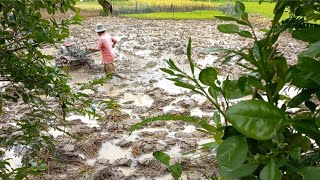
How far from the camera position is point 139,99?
603 cm

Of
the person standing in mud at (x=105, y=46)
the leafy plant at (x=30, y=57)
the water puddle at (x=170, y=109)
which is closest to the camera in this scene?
the leafy plant at (x=30, y=57)

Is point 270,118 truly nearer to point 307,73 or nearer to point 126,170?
point 307,73

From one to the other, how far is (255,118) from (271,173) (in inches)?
3.0

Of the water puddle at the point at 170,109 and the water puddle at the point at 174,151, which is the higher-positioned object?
the water puddle at the point at 174,151

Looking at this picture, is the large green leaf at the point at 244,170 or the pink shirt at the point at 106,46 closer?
the large green leaf at the point at 244,170

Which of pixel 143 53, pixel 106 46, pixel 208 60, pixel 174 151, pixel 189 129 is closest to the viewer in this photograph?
pixel 174 151

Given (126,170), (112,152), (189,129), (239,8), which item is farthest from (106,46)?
(239,8)

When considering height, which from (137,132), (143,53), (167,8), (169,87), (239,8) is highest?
(239,8)

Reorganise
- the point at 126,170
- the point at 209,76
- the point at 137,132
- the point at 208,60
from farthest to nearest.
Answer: the point at 208,60 → the point at 137,132 → the point at 126,170 → the point at 209,76

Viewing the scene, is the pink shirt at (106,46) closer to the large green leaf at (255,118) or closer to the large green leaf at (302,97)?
the large green leaf at (302,97)

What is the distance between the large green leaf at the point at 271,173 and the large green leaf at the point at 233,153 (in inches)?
1.2

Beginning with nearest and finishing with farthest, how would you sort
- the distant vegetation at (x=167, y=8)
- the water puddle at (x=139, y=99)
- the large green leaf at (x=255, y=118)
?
the large green leaf at (x=255, y=118)
the water puddle at (x=139, y=99)
the distant vegetation at (x=167, y=8)

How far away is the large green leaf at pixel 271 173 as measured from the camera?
412mm

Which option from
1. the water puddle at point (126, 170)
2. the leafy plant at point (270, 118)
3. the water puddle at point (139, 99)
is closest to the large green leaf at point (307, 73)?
the leafy plant at point (270, 118)
